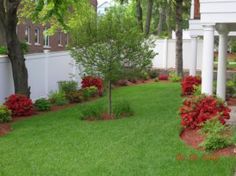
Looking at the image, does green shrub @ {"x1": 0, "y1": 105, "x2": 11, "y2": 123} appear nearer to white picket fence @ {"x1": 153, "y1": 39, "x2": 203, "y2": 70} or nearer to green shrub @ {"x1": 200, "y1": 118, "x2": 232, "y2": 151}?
green shrub @ {"x1": 200, "y1": 118, "x2": 232, "y2": 151}

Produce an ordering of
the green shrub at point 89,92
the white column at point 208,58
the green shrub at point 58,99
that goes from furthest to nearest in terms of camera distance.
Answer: the green shrub at point 89,92 → the green shrub at point 58,99 → the white column at point 208,58

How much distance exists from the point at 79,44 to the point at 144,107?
3.03 m

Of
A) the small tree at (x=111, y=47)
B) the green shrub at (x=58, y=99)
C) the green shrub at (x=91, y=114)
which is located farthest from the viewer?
the green shrub at (x=58, y=99)

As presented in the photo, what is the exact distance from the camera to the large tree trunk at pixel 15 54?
15.3m

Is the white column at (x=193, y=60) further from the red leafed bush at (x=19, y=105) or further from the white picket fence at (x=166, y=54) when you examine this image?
the white picket fence at (x=166, y=54)

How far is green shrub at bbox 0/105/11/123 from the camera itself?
13.3 meters

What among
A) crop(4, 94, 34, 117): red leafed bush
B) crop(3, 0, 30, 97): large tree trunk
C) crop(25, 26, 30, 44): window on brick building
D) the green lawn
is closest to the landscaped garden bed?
the green lawn

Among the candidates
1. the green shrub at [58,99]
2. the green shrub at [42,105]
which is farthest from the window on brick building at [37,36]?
the green shrub at [42,105]

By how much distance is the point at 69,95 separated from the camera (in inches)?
700

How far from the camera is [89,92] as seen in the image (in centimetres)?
1897

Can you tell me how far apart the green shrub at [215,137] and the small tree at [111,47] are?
4060mm

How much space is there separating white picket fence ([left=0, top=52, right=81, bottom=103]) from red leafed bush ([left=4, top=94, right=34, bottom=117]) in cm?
55

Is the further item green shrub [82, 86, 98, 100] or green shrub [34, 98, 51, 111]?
green shrub [82, 86, 98, 100]

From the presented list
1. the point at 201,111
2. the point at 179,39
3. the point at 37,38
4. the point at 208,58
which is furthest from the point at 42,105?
the point at 37,38
